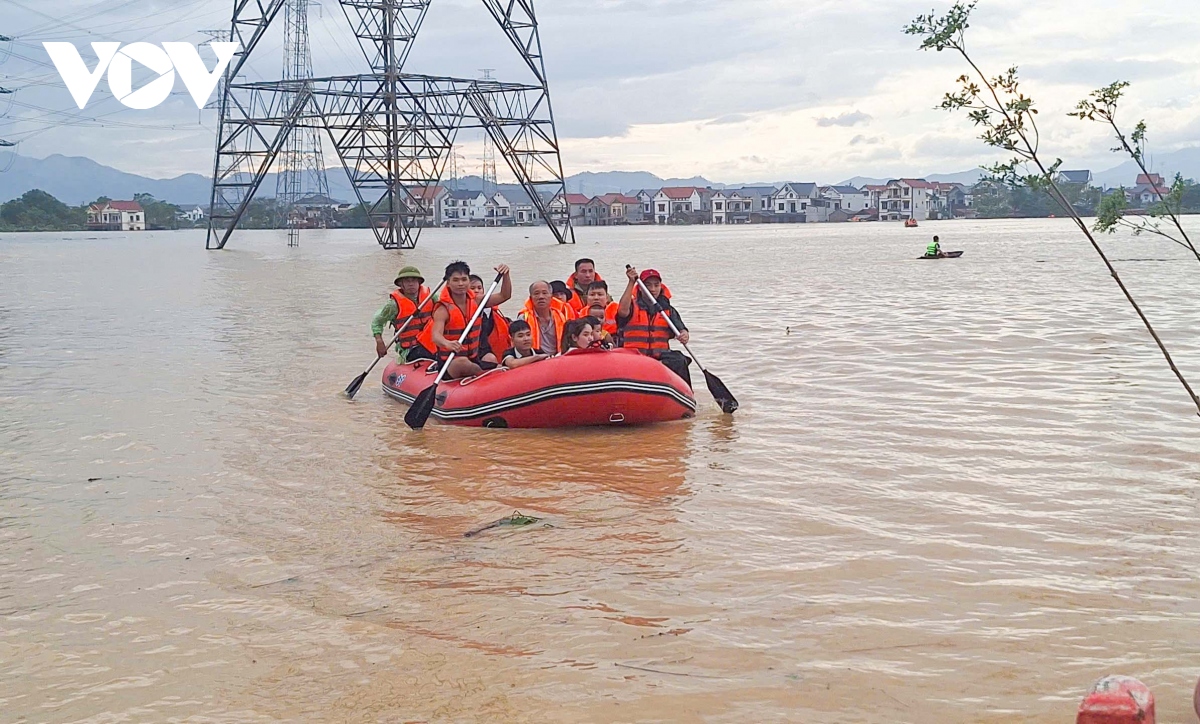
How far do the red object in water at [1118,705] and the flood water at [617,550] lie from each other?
575 mm

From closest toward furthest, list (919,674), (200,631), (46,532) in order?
(919,674) < (200,631) < (46,532)

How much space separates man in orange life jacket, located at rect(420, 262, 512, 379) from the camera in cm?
956

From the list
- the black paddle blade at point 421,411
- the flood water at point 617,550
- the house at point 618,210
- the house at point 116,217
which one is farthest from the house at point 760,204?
the black paddle blade at point 421,411

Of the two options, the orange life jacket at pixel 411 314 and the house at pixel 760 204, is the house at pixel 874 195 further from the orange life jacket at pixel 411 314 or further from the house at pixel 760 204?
the orange life jacket at pixel 411 314

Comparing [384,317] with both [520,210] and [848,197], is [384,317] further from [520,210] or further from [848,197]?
[848,197]

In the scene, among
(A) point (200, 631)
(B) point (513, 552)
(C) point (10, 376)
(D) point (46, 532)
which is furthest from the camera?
(C) point (10, 376)

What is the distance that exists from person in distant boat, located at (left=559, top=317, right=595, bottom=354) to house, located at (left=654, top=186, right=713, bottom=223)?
125007 millimetres

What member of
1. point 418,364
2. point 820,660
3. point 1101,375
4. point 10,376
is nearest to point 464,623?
point 820,660

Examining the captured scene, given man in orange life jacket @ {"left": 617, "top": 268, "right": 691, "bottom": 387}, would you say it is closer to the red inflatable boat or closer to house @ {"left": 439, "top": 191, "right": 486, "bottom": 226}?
the red inflatable boat

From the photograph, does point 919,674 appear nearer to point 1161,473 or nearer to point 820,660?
point 820,660

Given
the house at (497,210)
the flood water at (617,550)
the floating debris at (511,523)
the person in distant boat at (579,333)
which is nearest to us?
the flood water at (617,550)

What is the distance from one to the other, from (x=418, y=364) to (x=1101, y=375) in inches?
249

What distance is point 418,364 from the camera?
1036cm

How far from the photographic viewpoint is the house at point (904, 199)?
127562 mm
